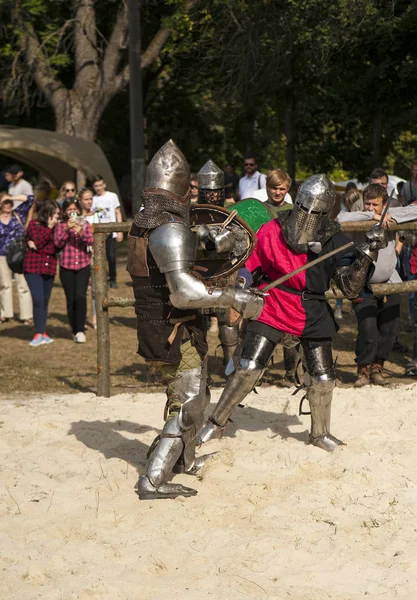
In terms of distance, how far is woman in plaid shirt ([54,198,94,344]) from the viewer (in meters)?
10.4

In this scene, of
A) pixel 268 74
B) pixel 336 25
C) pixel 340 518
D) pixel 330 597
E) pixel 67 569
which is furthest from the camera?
pixel 268 74

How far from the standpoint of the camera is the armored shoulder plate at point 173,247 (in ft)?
16.3

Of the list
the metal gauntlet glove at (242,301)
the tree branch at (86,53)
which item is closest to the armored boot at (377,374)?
the metal gauntlet glove at (242,301)

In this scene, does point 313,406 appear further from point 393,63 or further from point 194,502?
point 393,63

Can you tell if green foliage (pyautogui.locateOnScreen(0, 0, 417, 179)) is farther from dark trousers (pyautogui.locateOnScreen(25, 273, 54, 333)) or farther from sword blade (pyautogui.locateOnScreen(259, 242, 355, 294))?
sword blade (pyautogui.locateOnScreen(259, 242, 355, 294))

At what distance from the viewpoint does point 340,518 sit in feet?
16.8

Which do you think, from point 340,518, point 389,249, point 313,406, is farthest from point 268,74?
point 340,518

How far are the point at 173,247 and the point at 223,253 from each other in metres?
0.53

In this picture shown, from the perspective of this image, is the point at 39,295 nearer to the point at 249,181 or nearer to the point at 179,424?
the point at 249,181

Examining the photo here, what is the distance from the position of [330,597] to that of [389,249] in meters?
4.19

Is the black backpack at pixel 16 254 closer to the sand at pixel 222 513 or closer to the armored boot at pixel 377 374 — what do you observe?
the sand at pixel 222 513

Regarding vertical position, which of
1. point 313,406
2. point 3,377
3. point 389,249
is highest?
point 389,249

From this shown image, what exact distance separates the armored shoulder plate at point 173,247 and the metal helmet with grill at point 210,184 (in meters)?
2.69

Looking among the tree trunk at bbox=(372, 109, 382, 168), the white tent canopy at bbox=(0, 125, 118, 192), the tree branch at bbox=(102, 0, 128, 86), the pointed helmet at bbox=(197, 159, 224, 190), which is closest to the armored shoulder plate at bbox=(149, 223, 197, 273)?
the pointed helmet at bbox=(197, 159, 224, 190)
